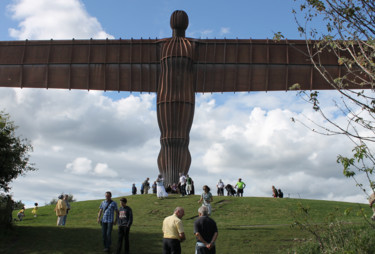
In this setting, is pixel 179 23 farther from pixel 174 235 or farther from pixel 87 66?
pixel 174 235

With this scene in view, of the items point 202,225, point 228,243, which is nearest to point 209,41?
point 228,243

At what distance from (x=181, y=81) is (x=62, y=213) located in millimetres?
15675

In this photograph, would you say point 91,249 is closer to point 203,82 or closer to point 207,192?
point 207,192

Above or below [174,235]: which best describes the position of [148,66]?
above

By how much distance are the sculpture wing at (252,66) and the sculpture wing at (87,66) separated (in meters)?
3.78

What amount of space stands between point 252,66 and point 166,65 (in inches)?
247

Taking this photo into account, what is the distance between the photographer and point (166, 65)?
31656 mm

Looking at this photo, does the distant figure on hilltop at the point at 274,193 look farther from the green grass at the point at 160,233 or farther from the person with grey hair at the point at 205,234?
the person with grey hair at the point at 205,234

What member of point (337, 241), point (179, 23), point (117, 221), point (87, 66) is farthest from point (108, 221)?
point (87, 66)

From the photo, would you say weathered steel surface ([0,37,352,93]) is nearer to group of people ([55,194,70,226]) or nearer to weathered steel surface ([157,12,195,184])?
weathered steel surface ([157,12,195,184])

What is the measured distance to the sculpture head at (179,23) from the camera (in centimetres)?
3209

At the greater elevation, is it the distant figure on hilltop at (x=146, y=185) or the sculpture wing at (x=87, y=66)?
the sculpture wing at (x=87, y=66)

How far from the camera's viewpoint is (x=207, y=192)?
15.3 metres

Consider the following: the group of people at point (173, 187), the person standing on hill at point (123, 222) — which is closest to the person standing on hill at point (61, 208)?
the person standing on hill at point (123, 222)
